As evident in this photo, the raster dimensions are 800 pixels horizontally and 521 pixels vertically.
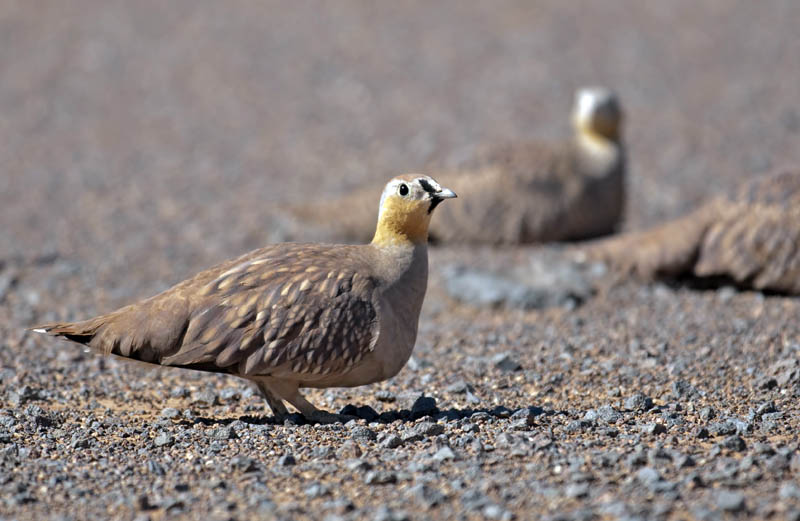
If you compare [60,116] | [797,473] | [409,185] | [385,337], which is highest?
[60,116]

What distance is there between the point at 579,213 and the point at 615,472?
24.2 feet

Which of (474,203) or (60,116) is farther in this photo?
(60,116)

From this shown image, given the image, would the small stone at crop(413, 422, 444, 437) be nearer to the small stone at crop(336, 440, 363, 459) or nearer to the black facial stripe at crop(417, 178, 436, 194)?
the small stone at crop(336, 440, 363, 459)

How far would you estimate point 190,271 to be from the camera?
11.2m

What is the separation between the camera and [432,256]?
1168 cm

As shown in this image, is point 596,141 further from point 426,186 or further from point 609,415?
point 609,415

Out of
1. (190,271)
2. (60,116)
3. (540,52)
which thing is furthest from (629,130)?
(60,116)

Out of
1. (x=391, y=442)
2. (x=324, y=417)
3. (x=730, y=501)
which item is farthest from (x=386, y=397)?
(x=730, y=501)

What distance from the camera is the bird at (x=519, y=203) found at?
1220cm

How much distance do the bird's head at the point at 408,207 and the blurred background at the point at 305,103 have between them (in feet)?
15.1

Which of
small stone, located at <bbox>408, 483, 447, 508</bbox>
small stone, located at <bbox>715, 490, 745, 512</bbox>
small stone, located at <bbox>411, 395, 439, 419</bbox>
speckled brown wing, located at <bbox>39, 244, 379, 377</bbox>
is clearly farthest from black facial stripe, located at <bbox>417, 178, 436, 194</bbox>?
small stone, located at <bbox>715, 490, 745, 512</bbox>

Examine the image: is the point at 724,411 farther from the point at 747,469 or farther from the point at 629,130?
the point at 629,130

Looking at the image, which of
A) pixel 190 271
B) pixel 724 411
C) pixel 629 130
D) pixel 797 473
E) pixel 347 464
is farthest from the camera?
pixel 629 130

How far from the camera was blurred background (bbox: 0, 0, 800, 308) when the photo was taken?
44.1 ft
